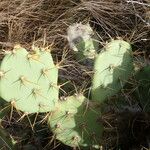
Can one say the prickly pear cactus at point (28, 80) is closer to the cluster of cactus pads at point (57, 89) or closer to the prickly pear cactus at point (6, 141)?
the cluster of cactus pads at point (57, 89)

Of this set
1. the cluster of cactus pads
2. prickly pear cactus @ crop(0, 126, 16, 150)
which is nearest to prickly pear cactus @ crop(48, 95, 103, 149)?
the cluster of cactus pads

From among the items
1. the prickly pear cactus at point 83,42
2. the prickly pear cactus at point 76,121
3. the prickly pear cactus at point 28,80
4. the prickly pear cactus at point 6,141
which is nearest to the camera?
the prickly pear cactus at point 28,80

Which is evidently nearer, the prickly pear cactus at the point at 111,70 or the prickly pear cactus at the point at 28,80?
the prickly pear cactus at the point at 28,80

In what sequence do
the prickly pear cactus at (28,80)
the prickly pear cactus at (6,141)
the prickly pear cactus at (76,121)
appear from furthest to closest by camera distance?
the prickly pear cactus at (6,141)
the prickly pear cactus at (76,121)
the prickly pear cactus at (28,80)

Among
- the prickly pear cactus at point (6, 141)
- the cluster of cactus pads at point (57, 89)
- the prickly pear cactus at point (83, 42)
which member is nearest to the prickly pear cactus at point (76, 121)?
the cluster of cactus pads at point (57, 89)

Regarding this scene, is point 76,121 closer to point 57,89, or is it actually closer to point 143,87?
point 57,89

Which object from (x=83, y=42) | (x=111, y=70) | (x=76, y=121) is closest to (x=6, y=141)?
(x=76, y=121)
